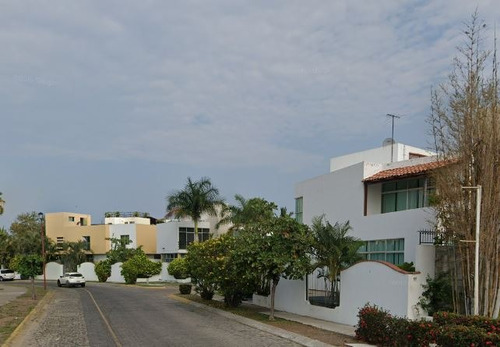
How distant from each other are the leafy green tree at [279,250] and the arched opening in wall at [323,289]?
1272mm

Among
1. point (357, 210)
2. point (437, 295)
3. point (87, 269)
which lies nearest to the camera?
point (437, 295)

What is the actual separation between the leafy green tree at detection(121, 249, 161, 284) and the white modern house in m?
22.0

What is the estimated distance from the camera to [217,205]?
51.5 m

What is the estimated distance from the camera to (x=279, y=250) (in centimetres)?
1958

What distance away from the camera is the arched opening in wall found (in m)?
20.2

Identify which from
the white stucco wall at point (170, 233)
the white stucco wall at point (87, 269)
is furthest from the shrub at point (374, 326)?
the white stucco wall at point (87, 269)

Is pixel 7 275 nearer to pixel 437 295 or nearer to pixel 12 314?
pixel 12 314

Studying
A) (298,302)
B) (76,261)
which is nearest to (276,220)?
(298,302)

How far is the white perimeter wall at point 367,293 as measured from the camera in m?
15.8

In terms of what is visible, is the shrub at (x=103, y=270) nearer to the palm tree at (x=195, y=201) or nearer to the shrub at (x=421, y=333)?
the palm tree at (x=195, y=201)

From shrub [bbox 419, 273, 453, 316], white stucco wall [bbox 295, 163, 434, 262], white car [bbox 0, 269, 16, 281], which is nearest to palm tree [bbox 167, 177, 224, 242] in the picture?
white stucco wall [bbox 295, 163, 434, 262]

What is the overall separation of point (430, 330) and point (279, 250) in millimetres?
8164

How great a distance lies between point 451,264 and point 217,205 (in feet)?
122

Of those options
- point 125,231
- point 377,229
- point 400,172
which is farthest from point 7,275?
point 400,172
